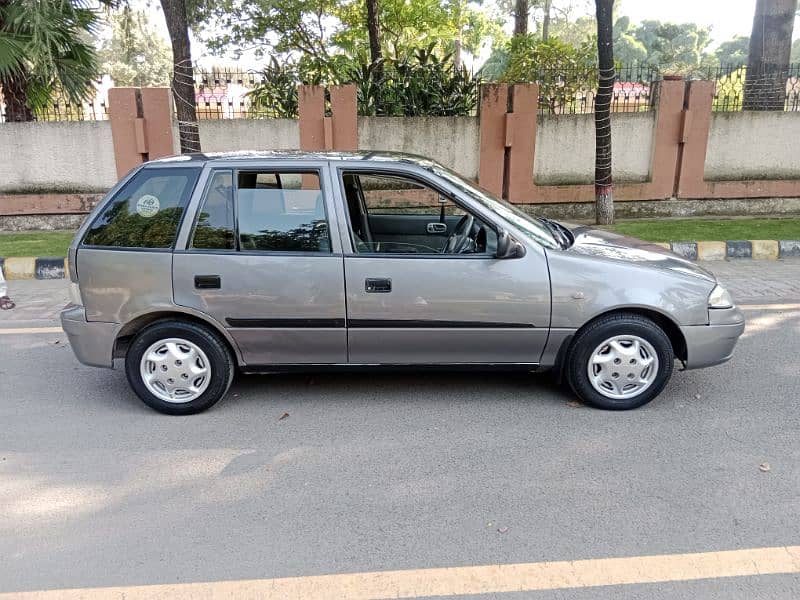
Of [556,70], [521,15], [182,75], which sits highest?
[521,15]

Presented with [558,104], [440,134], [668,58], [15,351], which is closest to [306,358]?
[15,351]

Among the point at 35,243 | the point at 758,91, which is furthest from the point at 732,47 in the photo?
the point at 35,243

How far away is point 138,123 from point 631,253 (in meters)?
8.81

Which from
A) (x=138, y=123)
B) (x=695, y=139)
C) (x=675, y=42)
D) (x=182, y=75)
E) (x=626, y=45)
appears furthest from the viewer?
(x=675, y=42)

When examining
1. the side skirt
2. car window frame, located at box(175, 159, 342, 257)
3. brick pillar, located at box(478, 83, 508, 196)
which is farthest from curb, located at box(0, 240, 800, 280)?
car window frame, located at box(175, 159, 342, 257)

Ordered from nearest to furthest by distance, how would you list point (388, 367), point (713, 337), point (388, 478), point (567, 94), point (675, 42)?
point (388, 478) → point (713, 337) → point (388, 367) → point (567, 94) → point (675, 42)

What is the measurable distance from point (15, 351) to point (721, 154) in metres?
11.1

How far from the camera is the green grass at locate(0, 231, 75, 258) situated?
347 inches

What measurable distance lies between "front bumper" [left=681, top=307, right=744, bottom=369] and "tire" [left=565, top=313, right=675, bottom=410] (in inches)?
5.2

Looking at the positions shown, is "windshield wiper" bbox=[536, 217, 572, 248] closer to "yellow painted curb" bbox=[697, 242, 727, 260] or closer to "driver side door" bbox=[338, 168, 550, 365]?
"driver side door" bbox=[338, 168, 550, 365]

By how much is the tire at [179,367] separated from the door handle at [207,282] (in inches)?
11.1

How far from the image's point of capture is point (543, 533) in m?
2.97

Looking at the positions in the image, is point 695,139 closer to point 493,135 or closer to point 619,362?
point 493,135

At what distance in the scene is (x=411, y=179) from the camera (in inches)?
164
